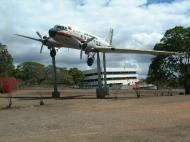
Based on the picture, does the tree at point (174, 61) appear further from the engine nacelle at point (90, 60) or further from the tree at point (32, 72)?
the tree at point (32, 72)

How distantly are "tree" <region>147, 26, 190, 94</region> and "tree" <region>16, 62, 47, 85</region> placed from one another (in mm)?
99994

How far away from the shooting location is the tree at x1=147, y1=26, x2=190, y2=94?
70375mm

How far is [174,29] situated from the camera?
7162 centimetres

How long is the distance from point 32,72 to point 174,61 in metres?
107

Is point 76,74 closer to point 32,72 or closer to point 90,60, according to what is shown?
point 32,72

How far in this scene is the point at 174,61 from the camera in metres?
71.2

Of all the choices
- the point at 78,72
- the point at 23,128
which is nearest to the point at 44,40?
the point at 23,128

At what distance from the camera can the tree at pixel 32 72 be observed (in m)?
168

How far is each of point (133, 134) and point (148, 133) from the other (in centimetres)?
67

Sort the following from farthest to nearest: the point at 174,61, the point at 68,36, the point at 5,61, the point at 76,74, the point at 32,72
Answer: the point at 76,74, the point at 32,72, the point at 5,61, the point at 174,61, the point at 68,36

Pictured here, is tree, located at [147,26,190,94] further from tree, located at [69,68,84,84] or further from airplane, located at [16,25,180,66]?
tree, located at [69,68,84,84]

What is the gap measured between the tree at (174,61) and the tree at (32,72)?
100.0 meters

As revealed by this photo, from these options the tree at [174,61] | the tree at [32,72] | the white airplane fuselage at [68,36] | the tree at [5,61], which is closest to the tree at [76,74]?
the tree at [32,72]

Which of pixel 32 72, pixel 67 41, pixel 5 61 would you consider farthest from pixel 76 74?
pixel 67 41
